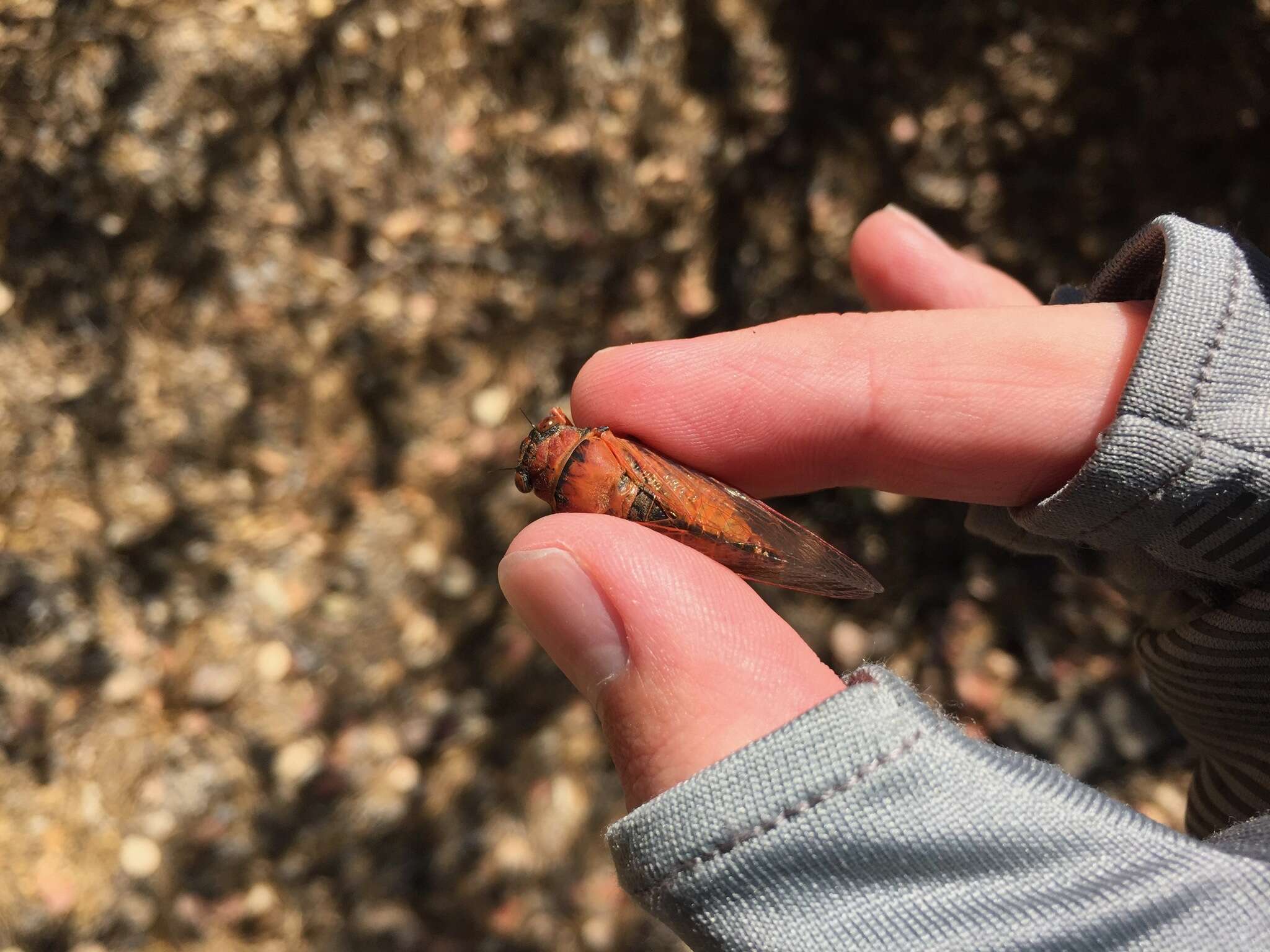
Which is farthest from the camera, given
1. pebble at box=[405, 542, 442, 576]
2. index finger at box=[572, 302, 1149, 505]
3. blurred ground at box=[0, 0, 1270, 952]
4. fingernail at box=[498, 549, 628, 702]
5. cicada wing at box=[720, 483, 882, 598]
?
pebble at box=[405, 542, 442, 576]

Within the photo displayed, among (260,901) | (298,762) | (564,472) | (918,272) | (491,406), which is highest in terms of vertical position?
(918,272)

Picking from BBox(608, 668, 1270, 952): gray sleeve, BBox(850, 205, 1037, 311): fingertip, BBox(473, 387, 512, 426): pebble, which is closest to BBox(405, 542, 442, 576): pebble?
BBox(473, 387, 512, 426): pebble

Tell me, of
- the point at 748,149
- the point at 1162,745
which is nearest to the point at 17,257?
the point at 748,149

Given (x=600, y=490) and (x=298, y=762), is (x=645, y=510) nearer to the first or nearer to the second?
(x=600, y=490)

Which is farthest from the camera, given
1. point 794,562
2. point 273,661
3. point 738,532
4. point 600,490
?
point 273,661

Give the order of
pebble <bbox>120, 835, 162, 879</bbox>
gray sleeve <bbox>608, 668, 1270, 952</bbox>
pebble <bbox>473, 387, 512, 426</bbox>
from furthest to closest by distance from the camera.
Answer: pebble <bbox>473, 387, 512, 426</bbox>, pebble <bbox>120, 835, 162, 879</bbox>, gray sleeve <bbox>608, 668, 1270, 952</bbox>

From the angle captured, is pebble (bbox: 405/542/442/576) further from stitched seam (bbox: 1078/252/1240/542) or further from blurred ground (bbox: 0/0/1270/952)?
stitched seam (bbox: 1078/252/1240/542)

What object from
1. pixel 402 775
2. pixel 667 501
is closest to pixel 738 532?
pixel 667 501
